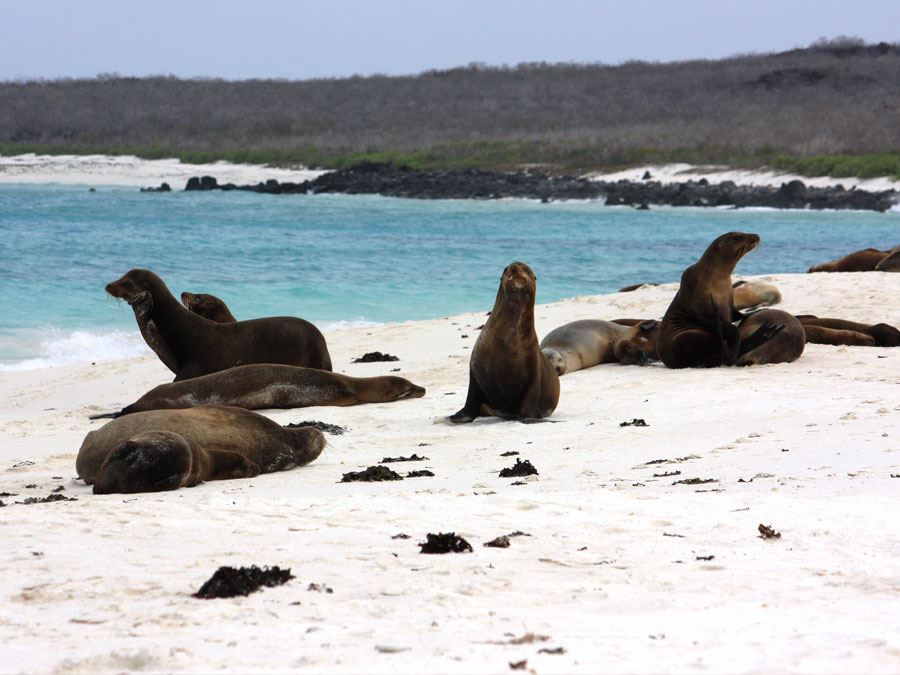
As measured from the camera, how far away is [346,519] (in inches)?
201

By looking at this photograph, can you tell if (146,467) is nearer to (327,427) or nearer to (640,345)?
(327,427)

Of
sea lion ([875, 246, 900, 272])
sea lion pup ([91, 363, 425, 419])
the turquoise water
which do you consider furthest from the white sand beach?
sea lion pup ([91, 363, 425, 419])

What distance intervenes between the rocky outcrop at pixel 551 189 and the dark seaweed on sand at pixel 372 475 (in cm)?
3506

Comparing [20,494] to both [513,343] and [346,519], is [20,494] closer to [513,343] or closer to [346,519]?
[346,519]

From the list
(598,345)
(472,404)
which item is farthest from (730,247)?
(472,404)

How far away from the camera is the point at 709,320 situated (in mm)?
11242

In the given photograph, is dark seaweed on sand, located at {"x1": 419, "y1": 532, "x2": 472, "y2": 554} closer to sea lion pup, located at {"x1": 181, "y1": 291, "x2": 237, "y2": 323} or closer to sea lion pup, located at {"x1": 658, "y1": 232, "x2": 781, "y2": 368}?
sea lion pup, located at {"x1": 658, "y1": 232, "x2": 781, "y2": 368}

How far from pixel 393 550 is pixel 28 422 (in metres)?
5.71

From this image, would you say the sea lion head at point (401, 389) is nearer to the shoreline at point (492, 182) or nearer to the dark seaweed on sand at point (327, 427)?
the dark seaweed on sand at point (327, 427)

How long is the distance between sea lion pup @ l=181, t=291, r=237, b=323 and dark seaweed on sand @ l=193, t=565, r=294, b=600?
7.77 metres

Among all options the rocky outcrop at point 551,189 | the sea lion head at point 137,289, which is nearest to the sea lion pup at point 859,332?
the sea lion head at point 137,289

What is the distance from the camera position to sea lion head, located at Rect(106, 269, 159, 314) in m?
10.7

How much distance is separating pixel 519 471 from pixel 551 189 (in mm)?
41782

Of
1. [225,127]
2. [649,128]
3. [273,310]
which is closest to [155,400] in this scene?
[273,310]
